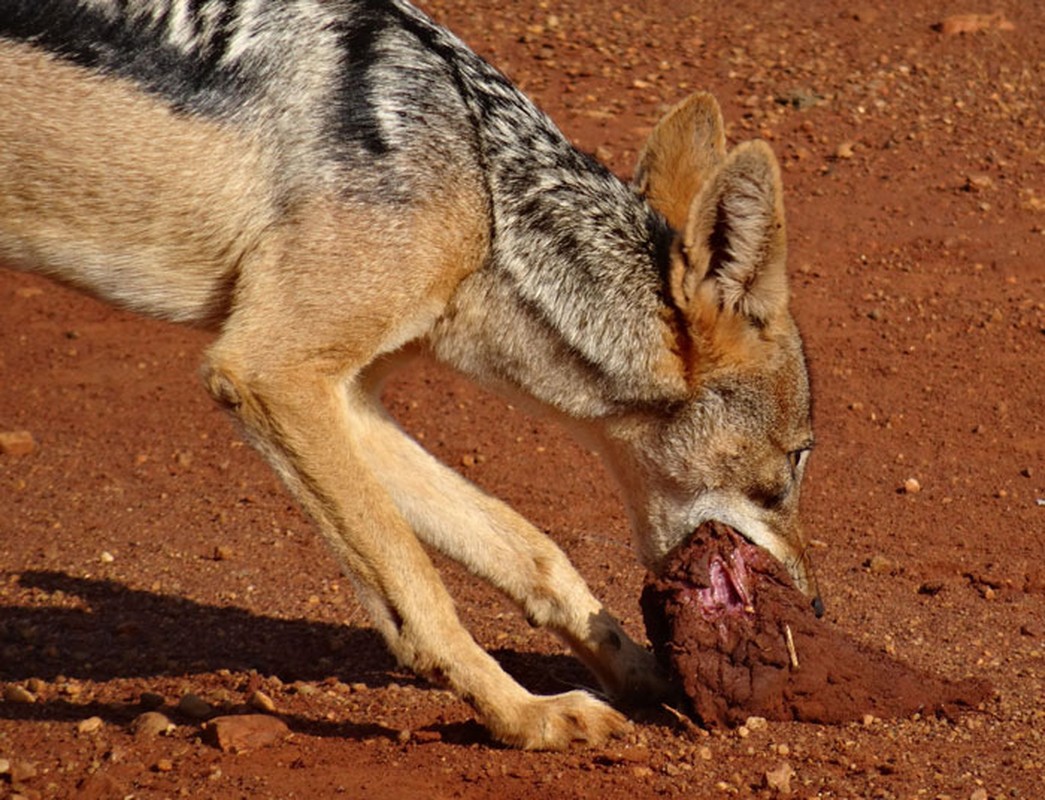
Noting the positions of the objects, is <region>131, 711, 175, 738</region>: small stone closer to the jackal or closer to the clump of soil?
the jackal

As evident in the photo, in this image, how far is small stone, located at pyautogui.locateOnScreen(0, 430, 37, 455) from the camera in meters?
9.02

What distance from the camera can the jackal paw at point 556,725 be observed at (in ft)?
18.1

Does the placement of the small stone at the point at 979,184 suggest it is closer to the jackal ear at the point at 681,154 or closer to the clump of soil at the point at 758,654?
the jackal ear at the point at 681,154

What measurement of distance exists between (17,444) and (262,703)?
12.2ft

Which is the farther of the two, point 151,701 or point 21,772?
point 151,701

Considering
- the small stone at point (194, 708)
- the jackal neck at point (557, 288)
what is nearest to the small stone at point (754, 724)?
the jackal neck at point (557, 288)

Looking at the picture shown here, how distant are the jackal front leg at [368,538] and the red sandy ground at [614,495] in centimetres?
17

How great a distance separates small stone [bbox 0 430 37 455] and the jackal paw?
14.7 ft

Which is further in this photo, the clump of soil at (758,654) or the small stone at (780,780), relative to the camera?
the clump of soil at (758,654)

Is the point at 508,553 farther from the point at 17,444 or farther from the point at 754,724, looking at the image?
the point at 17,444

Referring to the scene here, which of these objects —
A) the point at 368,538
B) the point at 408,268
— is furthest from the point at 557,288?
the point at 368,538

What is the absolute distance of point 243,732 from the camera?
559cm

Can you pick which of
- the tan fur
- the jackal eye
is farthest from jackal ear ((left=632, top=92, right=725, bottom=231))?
the tan fur

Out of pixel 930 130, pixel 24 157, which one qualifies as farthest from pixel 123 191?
pixel 930 130
